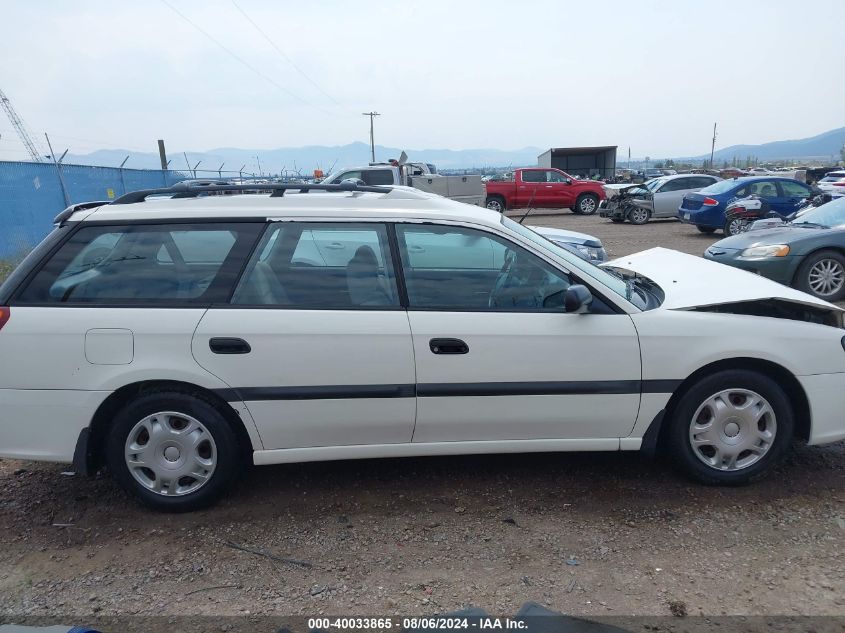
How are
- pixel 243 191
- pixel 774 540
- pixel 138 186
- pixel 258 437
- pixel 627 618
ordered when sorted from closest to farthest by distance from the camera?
pixel 627 618
pixel 774 540
pixel 258 437
pixel 243 191
pixel 138 186

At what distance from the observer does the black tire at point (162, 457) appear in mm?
3270

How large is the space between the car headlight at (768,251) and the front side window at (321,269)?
6.57 meters

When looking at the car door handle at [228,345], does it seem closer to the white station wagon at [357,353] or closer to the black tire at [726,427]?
the white station wagon at [357,353]

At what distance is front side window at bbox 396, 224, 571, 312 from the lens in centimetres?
336

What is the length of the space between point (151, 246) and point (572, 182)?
22514 mm

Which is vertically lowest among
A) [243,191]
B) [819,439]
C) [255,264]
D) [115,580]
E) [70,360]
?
[115,580]

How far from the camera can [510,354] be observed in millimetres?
3273

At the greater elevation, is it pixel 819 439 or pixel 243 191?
pixel 243 191

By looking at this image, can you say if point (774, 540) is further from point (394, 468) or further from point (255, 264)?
point (255, 264)

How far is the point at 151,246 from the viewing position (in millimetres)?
3406

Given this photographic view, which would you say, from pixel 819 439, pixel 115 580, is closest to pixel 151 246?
pixel 115 580

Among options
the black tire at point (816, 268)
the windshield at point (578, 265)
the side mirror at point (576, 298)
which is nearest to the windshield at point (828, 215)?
the black tire at point (816, 268)

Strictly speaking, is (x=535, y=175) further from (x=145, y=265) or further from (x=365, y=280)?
(x=145, y=265)

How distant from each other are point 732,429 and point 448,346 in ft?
5.35
